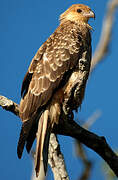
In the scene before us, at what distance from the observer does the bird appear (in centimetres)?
479

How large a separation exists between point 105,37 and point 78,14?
755 millimetres

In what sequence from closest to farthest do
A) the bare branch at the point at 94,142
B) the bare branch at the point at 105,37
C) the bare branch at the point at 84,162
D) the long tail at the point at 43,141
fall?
the long tail at the point at 43,141
the bare branch at the point at 94,142
the bare branch at the point at 84,162
the bare branch at the point at 105,37

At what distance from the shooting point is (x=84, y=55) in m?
5.57

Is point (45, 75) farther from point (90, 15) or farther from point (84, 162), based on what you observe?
point (90, 15)

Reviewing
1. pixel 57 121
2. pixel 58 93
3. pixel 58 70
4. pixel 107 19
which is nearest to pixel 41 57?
pixel 58 70

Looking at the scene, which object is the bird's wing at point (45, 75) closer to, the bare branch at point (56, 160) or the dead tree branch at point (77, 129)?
the dead tree branch at point (77, 129)

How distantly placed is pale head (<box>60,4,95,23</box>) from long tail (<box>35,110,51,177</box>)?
2401mm

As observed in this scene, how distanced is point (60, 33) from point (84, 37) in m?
0.41

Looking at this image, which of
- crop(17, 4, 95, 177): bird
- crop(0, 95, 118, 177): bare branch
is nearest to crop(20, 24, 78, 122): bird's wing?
crop(17, 4, 95, 177): bird

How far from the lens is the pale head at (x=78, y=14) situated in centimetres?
672

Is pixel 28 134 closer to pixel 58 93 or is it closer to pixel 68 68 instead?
pixel 58 93

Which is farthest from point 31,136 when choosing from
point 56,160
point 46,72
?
point 46,72

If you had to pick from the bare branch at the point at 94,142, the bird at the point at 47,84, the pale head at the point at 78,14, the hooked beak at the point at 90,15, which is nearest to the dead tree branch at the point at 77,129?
the bare branch at the point at 94,142

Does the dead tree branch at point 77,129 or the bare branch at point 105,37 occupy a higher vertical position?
the bare branch at point 105,37
